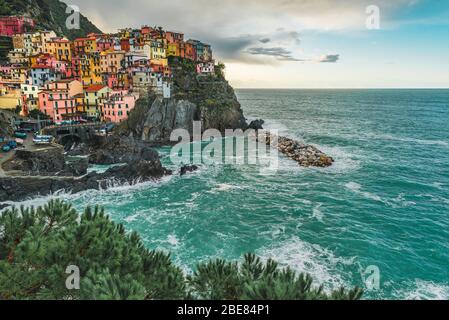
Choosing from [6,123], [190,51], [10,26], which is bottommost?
[6,123]

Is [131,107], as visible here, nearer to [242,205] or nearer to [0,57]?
[242,205]

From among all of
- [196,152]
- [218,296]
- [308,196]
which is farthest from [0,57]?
[218,296]

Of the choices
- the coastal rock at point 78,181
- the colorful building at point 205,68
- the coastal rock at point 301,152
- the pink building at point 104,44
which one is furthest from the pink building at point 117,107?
the colorful building at point 205,68

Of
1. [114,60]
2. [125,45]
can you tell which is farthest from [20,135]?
[125,45]

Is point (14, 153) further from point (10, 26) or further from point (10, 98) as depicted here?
point (10, 26)

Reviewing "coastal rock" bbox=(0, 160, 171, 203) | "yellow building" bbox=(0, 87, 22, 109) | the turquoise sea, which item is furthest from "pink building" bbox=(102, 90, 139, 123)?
"coastal rock" bbox=(0, 160, 171, 203)
